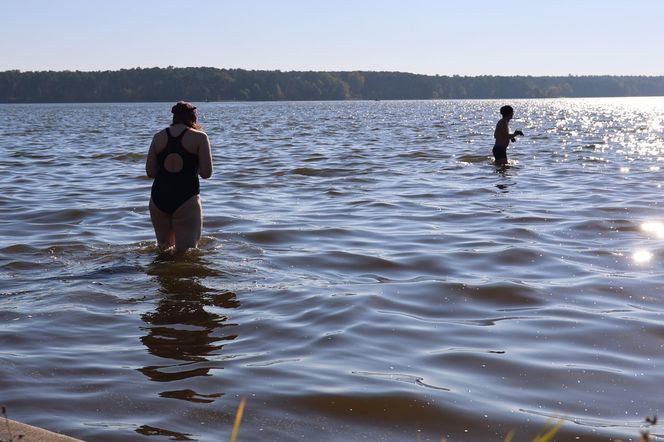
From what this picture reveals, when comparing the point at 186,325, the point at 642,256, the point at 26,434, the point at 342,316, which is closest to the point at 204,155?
the point at 186,325

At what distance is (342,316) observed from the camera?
20.9ft

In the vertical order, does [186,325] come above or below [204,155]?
below

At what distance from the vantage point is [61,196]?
1415cm

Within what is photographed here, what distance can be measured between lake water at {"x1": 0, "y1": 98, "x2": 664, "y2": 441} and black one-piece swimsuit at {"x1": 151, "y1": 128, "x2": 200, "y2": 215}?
554 mm

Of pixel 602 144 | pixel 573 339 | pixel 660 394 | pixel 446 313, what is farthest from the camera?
pixel 602 144

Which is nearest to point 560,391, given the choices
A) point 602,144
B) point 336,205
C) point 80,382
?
point 80,382

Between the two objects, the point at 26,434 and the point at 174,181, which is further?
the point at 174,181

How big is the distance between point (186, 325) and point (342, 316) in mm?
1089

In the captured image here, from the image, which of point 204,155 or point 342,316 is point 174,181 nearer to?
point 204,155

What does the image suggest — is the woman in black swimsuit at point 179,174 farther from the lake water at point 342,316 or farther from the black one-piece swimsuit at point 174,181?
the lake water at point 342,316

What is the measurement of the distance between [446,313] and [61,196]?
923 centimetres

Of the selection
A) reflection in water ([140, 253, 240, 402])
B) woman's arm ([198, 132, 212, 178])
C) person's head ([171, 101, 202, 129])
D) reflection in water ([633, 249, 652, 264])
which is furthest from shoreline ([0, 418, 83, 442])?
reflection in water ([633, 249, 652, 264])

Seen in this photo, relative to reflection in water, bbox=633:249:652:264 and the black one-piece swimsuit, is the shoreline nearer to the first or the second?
the black one-piece swimsuit

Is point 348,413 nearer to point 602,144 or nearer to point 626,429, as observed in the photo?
point 626,429
